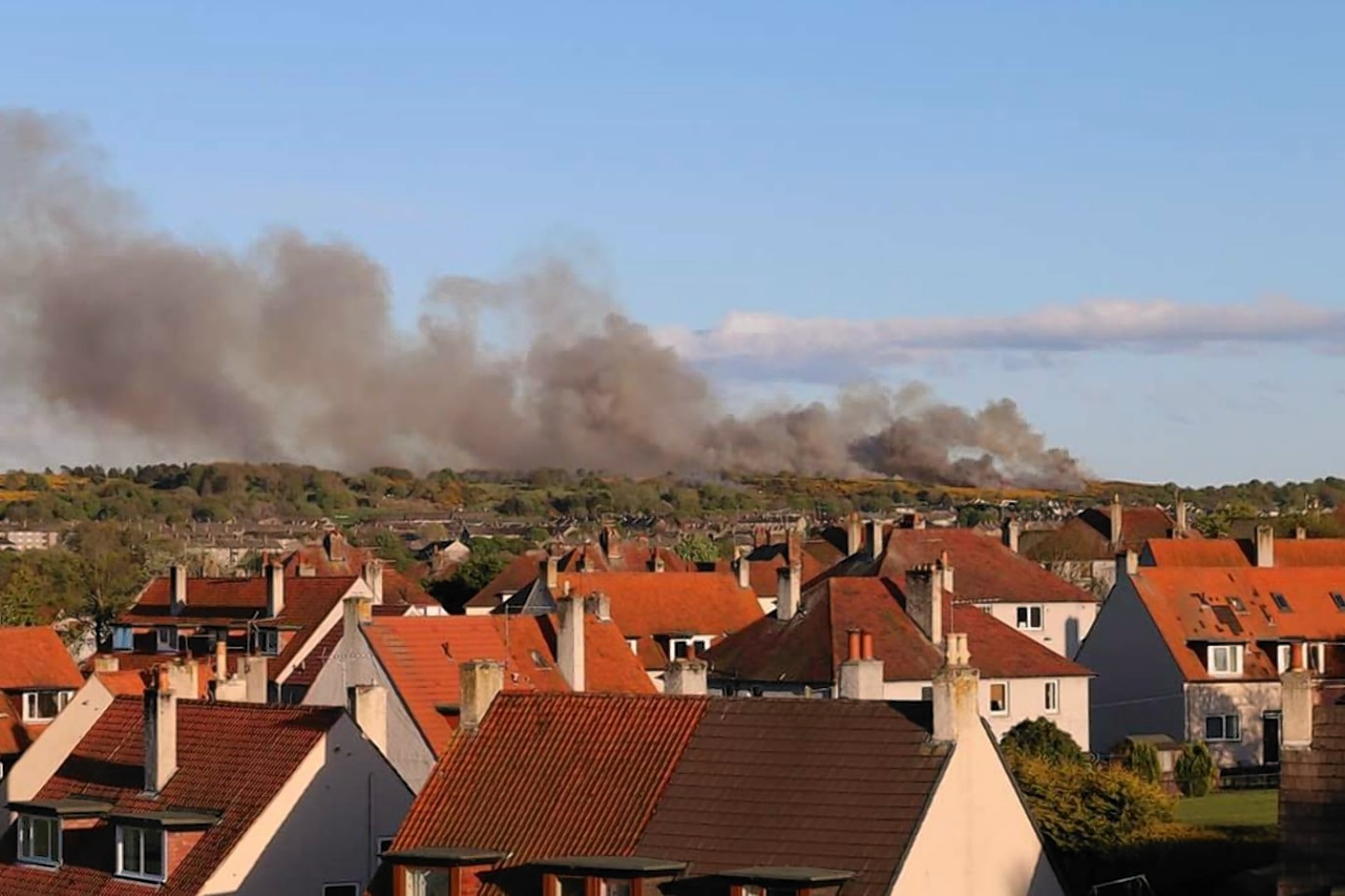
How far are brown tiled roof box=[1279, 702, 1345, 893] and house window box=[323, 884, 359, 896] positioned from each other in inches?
516

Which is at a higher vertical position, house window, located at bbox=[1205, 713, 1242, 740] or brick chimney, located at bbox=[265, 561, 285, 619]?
brick chimney, located at bbox=[265, 561, 285, 619]

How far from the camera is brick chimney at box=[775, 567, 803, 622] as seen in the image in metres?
69.6

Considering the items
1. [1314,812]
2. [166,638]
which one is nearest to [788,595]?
[166,638]

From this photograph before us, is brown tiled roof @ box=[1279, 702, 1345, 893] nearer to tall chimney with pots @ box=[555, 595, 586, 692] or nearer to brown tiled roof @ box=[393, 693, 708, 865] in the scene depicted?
brown tiled roof @ box=[393, 693, 708, 865]

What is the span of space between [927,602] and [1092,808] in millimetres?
23439

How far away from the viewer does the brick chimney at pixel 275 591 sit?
3027 inches

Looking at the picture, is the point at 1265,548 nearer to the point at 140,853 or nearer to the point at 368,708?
the point at 368,708

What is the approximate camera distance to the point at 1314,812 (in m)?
31.8

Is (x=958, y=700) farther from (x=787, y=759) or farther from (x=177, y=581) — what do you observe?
(x=177, y=581)

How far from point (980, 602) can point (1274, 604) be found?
396 inches

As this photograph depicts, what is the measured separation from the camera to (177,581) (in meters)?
85.2

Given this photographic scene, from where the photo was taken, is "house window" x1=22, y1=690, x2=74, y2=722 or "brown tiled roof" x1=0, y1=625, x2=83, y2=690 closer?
"house window" x1=22, y1=690, x2=74, y2=722

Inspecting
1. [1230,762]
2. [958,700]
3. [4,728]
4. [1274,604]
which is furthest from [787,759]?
[1274,604]

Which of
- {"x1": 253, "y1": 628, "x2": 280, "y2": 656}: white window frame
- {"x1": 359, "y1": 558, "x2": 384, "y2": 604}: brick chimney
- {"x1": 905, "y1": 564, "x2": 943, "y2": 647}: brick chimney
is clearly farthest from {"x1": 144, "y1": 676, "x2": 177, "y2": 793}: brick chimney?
{"x1": 359, "y1": 558, "x2": 384, "y2": 604}: brick chimney
